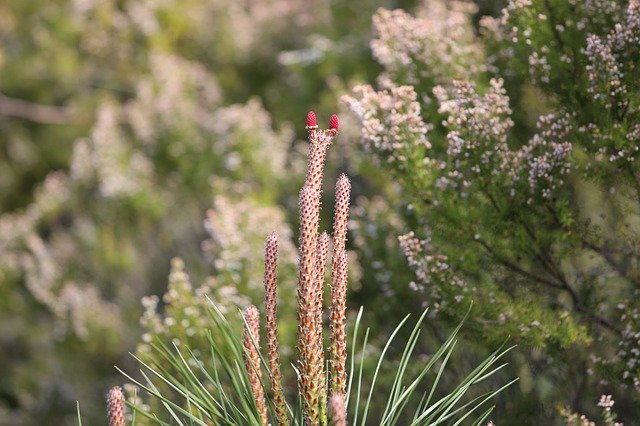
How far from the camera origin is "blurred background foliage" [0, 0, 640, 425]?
A: 13.9ft

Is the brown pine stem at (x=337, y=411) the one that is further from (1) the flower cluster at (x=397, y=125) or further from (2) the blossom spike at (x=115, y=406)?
(1) the flower cluster at (x=397, y=125)

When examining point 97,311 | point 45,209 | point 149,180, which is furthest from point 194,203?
point 45,209

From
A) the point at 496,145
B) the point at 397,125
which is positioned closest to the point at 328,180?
the point at 397,125

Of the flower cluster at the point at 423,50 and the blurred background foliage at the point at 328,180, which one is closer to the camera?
the blurred background foliage at the point at 328,180

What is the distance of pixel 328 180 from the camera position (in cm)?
826

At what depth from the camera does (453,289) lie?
4.18 metres

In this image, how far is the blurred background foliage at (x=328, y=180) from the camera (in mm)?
4227

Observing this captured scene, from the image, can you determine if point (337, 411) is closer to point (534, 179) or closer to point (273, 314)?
point (273, 314)

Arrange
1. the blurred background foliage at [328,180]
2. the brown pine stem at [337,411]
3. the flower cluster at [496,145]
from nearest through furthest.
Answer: the brown pine stem at [337,411]
the flower cluster at [496,145]
the blurred background foliage at [328,180]

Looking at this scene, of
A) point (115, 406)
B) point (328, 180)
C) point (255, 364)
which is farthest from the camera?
point (328, 180)

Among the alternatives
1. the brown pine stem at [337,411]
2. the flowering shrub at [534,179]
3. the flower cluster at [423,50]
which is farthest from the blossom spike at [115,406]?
the flower cluster at [423,50]

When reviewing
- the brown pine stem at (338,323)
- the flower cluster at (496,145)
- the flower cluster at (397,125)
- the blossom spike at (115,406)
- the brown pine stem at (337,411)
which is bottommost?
the brown pine stem at (337,411)

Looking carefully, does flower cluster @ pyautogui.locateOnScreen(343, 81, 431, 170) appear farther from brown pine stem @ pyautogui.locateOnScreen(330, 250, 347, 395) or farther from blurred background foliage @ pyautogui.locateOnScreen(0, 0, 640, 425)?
brown pine stem @ pyautogui.locateOnScreen(330, 250, 347, 395)

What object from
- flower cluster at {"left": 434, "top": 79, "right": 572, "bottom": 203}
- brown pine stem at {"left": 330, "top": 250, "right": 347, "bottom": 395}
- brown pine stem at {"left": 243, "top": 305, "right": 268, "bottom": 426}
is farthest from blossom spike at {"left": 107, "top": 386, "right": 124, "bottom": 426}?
flower cluster at {"left": 434, "top": 79, "right": 572, "bottom": 203}
